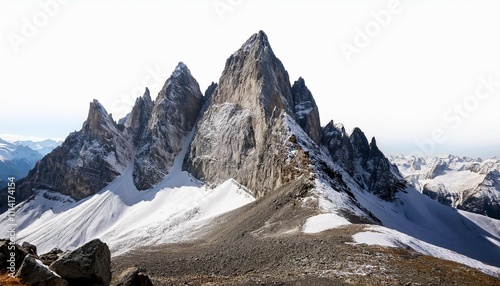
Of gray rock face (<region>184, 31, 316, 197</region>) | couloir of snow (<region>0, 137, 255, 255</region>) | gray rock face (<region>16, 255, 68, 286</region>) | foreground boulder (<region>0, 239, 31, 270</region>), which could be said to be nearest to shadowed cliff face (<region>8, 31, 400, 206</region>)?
gray rock face (<region>184, 31, 316, 197</region>)

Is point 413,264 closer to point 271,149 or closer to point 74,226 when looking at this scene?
point 271,149

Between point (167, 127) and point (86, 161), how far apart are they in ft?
132

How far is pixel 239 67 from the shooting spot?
12550cm

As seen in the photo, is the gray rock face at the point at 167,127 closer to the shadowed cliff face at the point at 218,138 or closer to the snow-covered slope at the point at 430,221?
the shadowed cliff face at the point at 218,138

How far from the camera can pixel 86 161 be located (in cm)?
15375

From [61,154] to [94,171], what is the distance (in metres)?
23.0

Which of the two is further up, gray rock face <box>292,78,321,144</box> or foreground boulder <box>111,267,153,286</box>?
gray rock face <box>292,78,321,144</box>

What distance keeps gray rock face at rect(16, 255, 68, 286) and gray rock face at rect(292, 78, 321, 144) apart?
370 ft

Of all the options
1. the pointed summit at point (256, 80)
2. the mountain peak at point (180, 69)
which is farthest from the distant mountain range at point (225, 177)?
the mountain peak at point (180, 69)

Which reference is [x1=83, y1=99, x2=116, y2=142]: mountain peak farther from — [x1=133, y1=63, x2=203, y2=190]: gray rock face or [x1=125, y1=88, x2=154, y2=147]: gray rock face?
[x1=133, y1=63, x2=203, y2=190]: gray rock face

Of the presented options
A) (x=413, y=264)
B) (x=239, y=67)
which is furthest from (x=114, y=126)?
(x=413, y=264)

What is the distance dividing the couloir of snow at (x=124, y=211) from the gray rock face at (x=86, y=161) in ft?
15.8

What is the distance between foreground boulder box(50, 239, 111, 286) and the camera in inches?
574

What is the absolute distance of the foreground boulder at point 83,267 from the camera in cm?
1458
